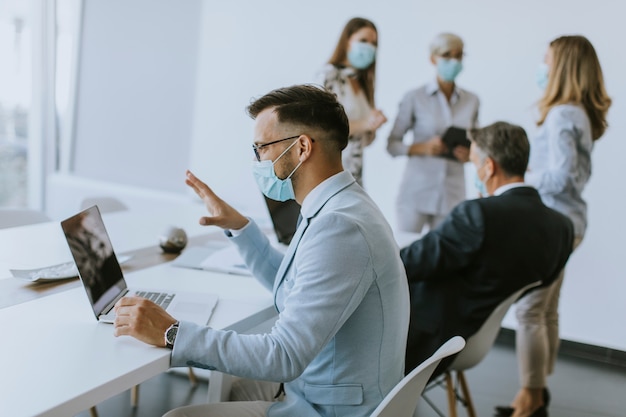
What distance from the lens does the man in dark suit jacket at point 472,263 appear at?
225 centimetres

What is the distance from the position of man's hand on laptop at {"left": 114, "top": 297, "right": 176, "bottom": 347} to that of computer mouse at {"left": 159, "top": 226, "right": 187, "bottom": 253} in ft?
3.22

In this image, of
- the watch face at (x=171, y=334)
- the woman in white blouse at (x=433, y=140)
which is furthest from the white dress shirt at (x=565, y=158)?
the watch face at (x=171, y=334)

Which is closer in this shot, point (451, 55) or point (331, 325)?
point (331, 325)

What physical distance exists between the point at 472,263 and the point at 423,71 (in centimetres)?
227

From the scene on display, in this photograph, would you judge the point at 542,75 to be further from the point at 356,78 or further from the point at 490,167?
the point at 490,167

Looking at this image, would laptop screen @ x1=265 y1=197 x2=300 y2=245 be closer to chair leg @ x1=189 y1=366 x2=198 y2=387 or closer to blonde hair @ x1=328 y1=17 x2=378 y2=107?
chair leg @ x1=189 y1=366 x2=198 y2=387

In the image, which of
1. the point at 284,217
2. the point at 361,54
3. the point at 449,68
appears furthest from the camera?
the point at 449,68

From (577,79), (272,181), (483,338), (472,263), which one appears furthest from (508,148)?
(272,181)

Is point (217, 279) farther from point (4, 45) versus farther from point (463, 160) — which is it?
point (4, 45)

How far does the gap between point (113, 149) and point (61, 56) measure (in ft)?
2.65

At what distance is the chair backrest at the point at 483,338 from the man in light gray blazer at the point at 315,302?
879 mm

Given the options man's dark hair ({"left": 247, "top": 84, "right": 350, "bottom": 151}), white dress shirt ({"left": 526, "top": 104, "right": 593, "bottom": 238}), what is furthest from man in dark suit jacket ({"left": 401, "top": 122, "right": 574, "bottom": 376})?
white dress shirt ({"left": 526, "top": 104, "right": 593, "bottom": 238})

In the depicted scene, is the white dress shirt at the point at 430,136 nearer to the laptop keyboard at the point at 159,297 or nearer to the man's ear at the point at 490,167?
the man's ear at the point at 490,167

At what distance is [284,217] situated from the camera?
2680 millimetres
